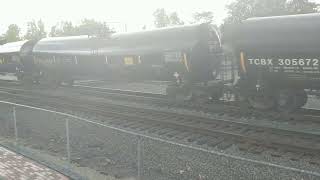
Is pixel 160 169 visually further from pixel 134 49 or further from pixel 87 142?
pixel 134 49

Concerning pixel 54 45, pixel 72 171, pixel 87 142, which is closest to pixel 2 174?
pixel 72 171

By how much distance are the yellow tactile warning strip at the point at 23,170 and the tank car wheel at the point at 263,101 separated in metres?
8.86

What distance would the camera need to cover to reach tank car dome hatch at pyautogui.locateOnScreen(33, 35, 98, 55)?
22.4 m

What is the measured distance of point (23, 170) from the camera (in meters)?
8.87

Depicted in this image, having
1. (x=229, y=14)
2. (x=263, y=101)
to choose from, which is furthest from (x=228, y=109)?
(x=229, y=14)

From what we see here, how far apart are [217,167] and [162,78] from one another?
1156cm

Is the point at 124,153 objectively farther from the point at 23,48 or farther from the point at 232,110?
the point at 23,48

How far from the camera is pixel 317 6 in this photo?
5053cm

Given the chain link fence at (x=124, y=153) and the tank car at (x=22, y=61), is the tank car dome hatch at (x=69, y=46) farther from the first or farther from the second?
the chain link fence at (x=124, y=153)

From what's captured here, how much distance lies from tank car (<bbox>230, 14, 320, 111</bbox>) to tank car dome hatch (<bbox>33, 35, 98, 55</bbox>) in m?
9.58

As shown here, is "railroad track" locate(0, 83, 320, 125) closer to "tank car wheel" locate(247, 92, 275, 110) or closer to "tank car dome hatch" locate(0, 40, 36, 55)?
"tank car wheel" locate(247, 92, 275, 110)

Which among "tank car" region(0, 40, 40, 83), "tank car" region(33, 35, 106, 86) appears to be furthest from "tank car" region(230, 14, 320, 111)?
"tank car" region(0, 40, 40, 83)

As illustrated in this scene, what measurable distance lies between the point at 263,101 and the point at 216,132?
3.97 m

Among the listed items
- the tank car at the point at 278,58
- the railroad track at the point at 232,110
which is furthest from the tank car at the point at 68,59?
the tank car at the point at 278,58
